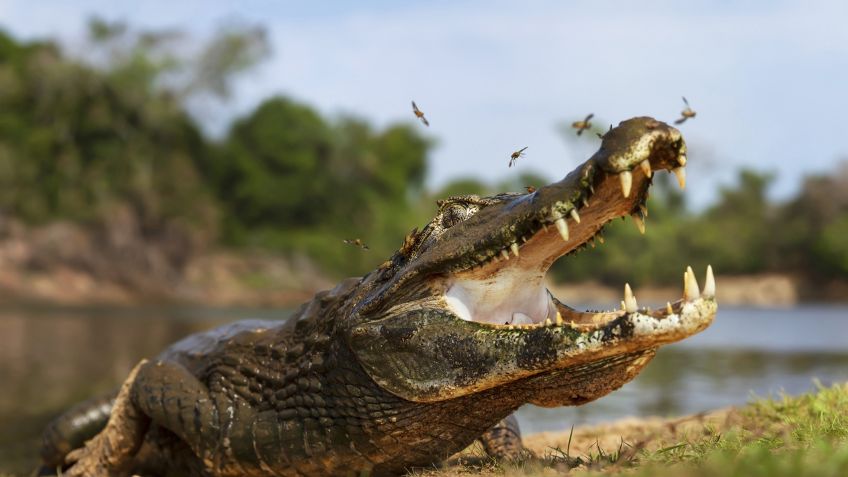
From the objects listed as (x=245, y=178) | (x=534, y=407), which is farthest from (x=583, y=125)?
(x=245, y=178)

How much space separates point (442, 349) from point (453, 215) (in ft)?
2.16

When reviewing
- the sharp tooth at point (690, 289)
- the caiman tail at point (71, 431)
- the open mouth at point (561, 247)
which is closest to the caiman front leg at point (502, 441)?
the open mouth at point (561, 247)

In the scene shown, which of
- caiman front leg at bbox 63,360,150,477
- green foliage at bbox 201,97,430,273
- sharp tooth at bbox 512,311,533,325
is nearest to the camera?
sharp tooth at bbox 512,311,533,325

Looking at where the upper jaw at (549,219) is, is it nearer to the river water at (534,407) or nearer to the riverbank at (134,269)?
the river water at (534,407)

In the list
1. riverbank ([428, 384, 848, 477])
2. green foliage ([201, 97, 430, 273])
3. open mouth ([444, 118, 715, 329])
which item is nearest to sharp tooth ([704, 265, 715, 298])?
open mouth ([444, 118, 715, 329])

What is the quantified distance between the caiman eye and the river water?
3.57m

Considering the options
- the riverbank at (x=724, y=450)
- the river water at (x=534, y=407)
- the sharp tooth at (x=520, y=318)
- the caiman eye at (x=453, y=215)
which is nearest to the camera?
the riverbank at (x=724, y=450)

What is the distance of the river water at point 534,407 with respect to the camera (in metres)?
8.55

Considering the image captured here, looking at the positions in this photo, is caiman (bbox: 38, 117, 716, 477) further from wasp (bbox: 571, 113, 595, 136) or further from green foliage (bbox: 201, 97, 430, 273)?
green foliage (bbox: 201, 97, 430, 273)

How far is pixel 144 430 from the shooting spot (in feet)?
16.2

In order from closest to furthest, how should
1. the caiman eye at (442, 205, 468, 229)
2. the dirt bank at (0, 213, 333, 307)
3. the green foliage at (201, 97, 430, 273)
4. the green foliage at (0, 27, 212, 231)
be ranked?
the caiman eye at (442, 205, 468, 229), the dirt bank at (0, 213, 333, 307), the green foliage at (0, 27, 212, 231), the green foliage at (201, 97, 430, 273)

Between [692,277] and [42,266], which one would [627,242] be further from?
[692,277]

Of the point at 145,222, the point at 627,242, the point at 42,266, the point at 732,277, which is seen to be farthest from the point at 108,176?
the point at 732,277

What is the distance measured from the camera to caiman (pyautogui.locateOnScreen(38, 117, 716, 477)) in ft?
10.5
